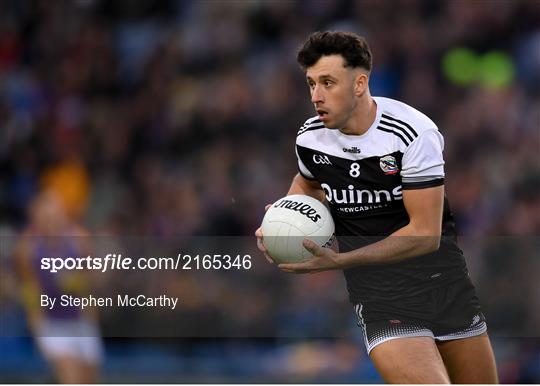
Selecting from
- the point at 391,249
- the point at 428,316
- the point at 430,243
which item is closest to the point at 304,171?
the point at 391,249

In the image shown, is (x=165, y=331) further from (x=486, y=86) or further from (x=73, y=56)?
(x=73, y=56)

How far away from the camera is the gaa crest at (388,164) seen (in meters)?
4.59

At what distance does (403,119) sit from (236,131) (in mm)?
6072

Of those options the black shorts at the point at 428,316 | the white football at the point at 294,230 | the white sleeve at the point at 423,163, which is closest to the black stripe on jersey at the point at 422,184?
the white sleeve at the point at 423,163

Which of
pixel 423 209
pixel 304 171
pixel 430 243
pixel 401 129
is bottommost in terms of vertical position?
pixel 430 243

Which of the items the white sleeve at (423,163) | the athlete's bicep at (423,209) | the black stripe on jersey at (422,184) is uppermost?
the white sleeve at (423,163)

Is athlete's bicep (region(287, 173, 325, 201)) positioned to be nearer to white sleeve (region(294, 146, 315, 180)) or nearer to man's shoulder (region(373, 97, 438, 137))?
white sleeve (region(294, 146, 315, 180))

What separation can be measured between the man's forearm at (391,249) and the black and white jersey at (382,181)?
0.47 feet

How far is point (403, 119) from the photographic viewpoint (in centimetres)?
460

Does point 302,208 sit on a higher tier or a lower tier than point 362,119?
lower

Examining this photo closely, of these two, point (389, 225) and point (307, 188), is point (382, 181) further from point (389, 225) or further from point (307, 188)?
point (307, 188)

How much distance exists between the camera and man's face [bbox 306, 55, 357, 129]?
4562mm

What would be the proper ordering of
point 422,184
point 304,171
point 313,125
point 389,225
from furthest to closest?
1. point 304,171
2. point 313,125
3. point 389,225
4. point 422,184

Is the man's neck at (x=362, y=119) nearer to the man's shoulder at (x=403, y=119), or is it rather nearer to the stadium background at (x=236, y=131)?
the man's shoulder at (x=403, y=119)
